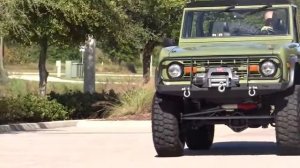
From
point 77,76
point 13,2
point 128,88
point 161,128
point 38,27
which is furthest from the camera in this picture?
point 77,76

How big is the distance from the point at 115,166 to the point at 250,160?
1.99 meters

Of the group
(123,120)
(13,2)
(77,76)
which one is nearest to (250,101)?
(13,2)

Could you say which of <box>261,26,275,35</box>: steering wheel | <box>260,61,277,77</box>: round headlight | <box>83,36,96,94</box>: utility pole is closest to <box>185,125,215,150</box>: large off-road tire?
<box>261,26,275,35</box>: steering wheel

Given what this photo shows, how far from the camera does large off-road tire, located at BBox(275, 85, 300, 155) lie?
11188 millimetres

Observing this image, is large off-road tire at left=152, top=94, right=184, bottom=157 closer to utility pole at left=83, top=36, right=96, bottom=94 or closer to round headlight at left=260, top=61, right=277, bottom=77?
round headlight at left=260, top=61, right=277, bottom=77

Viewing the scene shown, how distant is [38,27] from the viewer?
20828mm

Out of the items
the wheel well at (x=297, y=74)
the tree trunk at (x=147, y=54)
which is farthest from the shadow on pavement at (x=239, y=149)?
the tree trunk at (x=147, y=54)

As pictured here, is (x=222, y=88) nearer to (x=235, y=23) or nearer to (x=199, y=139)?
(x=235, y=23)

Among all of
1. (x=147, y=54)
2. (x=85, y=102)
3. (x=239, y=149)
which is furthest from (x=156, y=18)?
(x=239, y=149)

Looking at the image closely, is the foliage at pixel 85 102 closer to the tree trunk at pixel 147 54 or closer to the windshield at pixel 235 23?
the tree trunk at pixel 147 54

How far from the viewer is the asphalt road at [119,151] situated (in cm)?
1116

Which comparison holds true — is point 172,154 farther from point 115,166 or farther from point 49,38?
point 49,38

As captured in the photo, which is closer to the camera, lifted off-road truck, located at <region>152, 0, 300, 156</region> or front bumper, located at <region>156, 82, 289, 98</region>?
front bumper, located at <region>156, 82, 289, 98</region>

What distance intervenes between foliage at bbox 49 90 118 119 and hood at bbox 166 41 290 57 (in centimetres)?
1096
